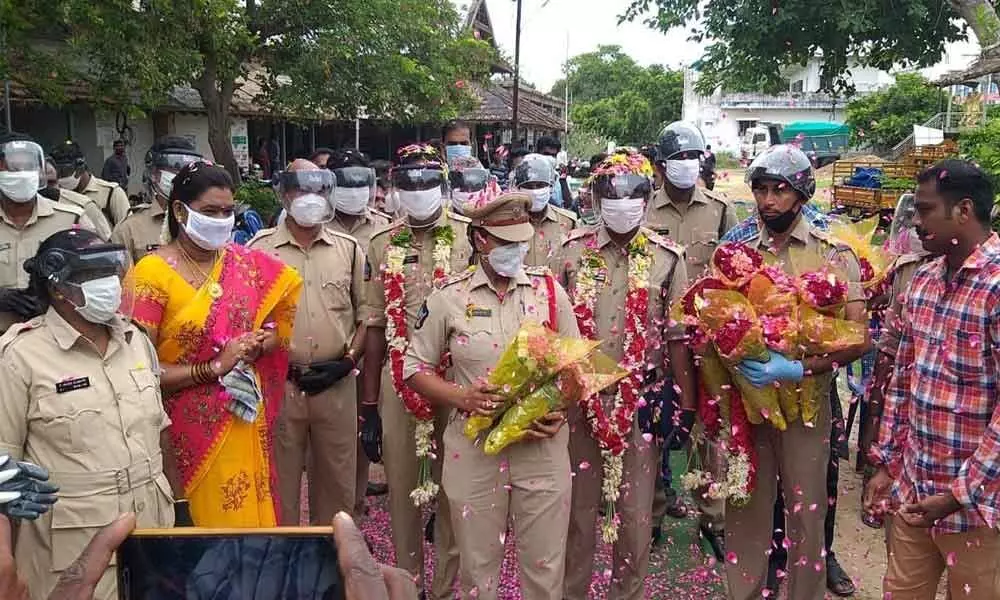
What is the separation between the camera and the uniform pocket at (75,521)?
296cm

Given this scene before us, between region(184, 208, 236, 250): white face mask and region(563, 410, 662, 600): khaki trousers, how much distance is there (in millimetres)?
1903

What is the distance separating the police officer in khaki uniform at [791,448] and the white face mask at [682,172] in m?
1.33

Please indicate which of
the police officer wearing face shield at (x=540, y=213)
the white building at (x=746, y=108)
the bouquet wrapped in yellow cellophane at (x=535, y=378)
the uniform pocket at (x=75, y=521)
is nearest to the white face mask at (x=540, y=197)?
the police officer wearing face shield at (x=540, y=213)

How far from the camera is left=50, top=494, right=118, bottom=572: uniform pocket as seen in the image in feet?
9.72

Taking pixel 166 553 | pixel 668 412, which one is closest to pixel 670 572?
pixel 668 412

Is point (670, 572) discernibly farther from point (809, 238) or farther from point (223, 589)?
point (223, 589)

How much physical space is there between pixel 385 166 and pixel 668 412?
20.1 feet

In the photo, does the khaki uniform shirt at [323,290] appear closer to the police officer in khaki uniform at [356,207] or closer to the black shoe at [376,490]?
the police officer in khaki uniform at [356,207]

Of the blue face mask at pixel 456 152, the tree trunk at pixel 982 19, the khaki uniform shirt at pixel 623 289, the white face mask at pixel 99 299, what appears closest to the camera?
the white face mask at pixel 99 299

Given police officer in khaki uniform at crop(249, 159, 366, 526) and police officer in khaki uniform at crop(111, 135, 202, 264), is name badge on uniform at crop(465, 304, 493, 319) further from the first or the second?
police officer in khaki uniform at crop(111, 135, 202, 264)

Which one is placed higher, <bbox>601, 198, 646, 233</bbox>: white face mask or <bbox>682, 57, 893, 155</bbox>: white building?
<bbox>682, 57, 893, 155</bbox>: white building

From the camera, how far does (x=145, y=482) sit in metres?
3.13

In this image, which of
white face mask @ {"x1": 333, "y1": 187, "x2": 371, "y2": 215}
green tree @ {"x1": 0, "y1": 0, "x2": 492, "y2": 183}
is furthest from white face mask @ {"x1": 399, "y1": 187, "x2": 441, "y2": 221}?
green tree @ {"x1": 0, "y1": 0, "x2": 492, "y2": 183}

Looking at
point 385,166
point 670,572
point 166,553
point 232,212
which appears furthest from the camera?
point 385,166
